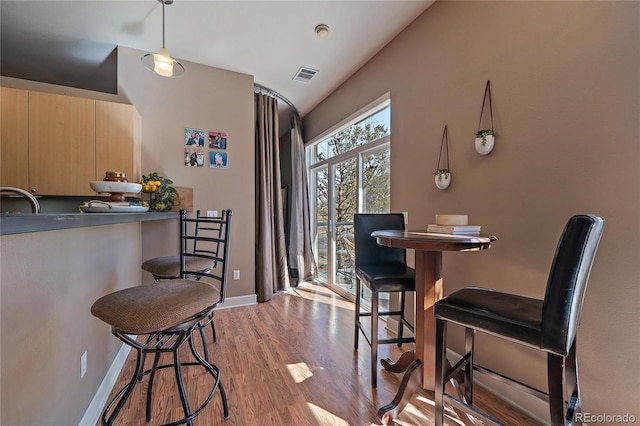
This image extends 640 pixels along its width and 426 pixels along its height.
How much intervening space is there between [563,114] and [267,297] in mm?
3162

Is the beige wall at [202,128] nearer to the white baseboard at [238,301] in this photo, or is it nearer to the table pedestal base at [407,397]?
the white baseboard at [238,301]

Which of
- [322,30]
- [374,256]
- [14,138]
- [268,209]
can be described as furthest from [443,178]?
[14,138]

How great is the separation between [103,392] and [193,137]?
241 centimetres

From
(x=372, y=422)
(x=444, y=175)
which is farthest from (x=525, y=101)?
(x=372, y=422)

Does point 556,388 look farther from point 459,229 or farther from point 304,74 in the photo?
point 304,74

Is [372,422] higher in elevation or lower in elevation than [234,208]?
lower

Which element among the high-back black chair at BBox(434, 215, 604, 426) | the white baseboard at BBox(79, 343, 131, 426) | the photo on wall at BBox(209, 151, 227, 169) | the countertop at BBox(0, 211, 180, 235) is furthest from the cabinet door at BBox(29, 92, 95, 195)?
the high-back black chair at BBox(434, 215, 604, 426)

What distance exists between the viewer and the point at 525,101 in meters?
1.52

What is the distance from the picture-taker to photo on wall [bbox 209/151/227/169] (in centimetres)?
309

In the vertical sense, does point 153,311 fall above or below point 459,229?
below

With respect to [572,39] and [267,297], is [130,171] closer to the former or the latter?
[267,297]

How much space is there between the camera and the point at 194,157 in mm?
3016

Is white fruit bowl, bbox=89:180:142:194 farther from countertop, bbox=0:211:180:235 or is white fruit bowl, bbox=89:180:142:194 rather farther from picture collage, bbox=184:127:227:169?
picture collage, bbox=184:127:227:169

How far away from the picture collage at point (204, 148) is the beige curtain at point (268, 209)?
0.49 meters
